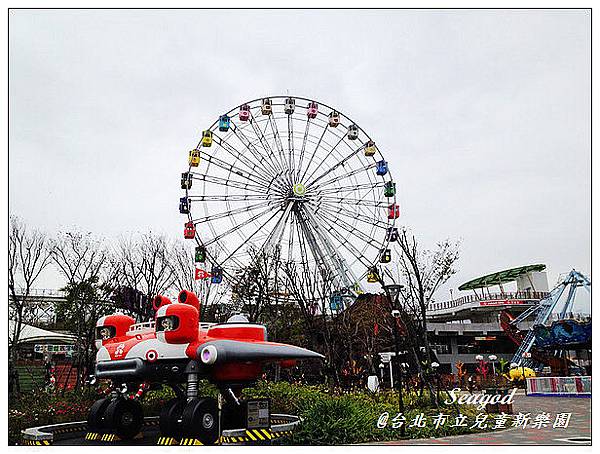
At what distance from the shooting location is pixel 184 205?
2191cm

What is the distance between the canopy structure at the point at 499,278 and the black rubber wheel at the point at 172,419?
45.1 metres

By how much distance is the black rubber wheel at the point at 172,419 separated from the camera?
35.0 ft

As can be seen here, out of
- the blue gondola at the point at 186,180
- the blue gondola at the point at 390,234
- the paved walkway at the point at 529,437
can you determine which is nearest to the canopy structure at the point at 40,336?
the blue gondola at the point at 186,180

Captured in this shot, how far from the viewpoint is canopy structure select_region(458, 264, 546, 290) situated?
52031 mm

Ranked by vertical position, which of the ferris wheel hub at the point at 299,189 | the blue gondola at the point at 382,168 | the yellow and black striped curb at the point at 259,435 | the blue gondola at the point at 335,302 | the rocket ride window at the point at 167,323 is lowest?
the yellow and black striped curb at the point at 259,435

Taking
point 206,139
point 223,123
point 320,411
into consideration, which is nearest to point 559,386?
point 320,411

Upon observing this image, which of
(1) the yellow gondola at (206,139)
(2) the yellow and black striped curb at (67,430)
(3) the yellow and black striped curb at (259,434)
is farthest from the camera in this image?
(1) the yellow gondola at (206,139)

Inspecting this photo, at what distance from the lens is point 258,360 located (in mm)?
11148

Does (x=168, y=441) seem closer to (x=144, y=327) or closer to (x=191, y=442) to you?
(x=191, y=442)

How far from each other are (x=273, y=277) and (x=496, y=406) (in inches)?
446

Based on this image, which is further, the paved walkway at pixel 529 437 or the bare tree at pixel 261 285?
the bare tree at pixel 261 285

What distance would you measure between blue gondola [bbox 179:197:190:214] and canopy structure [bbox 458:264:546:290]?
122ft

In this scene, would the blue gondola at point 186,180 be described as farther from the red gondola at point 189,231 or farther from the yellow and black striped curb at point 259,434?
the yellow and black striped curb at point 259,434

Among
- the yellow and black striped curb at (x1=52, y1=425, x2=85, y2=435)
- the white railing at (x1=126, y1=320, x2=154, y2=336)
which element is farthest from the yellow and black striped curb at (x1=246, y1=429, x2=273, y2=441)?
the yellow and black striped curb at (x1=52, y1=425, x2=85, y2=435)
